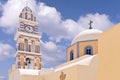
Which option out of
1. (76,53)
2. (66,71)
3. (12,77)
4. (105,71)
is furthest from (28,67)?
(105,71)

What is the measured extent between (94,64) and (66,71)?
207cm

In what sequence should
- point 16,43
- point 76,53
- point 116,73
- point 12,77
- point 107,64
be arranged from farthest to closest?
point 16,43 < point 12,77 < point 76,53 < point 107,64 < point 116,73

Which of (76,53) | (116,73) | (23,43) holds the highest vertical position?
(23,43)

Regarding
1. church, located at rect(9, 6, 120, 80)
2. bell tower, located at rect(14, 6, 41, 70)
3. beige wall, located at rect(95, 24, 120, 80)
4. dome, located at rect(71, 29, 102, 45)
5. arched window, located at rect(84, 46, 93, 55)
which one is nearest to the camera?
beige wall, located at rect(95, 24, 120, 80)

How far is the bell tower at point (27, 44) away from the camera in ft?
81.5

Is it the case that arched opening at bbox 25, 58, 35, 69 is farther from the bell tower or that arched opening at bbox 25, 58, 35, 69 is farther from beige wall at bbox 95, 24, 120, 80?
beige wall at bbox 95, 24, 120, 80

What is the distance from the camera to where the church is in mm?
8953

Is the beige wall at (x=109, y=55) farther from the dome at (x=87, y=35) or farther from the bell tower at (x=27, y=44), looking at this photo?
the bell tower at (x=27, y=44)

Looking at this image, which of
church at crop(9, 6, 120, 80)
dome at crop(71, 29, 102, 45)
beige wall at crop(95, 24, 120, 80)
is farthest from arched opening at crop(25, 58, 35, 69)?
beige wall at crop(95, 24, 120, 80)

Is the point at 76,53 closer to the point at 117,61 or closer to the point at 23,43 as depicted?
the point at 23,43

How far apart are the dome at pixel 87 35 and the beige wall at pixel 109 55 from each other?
1112cm

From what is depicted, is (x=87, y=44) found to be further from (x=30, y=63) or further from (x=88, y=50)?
(x=30, y=63)

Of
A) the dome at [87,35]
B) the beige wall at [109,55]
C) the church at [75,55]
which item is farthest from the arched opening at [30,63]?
the beige wall at [109,55]

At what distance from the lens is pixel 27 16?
26797 millimetres
